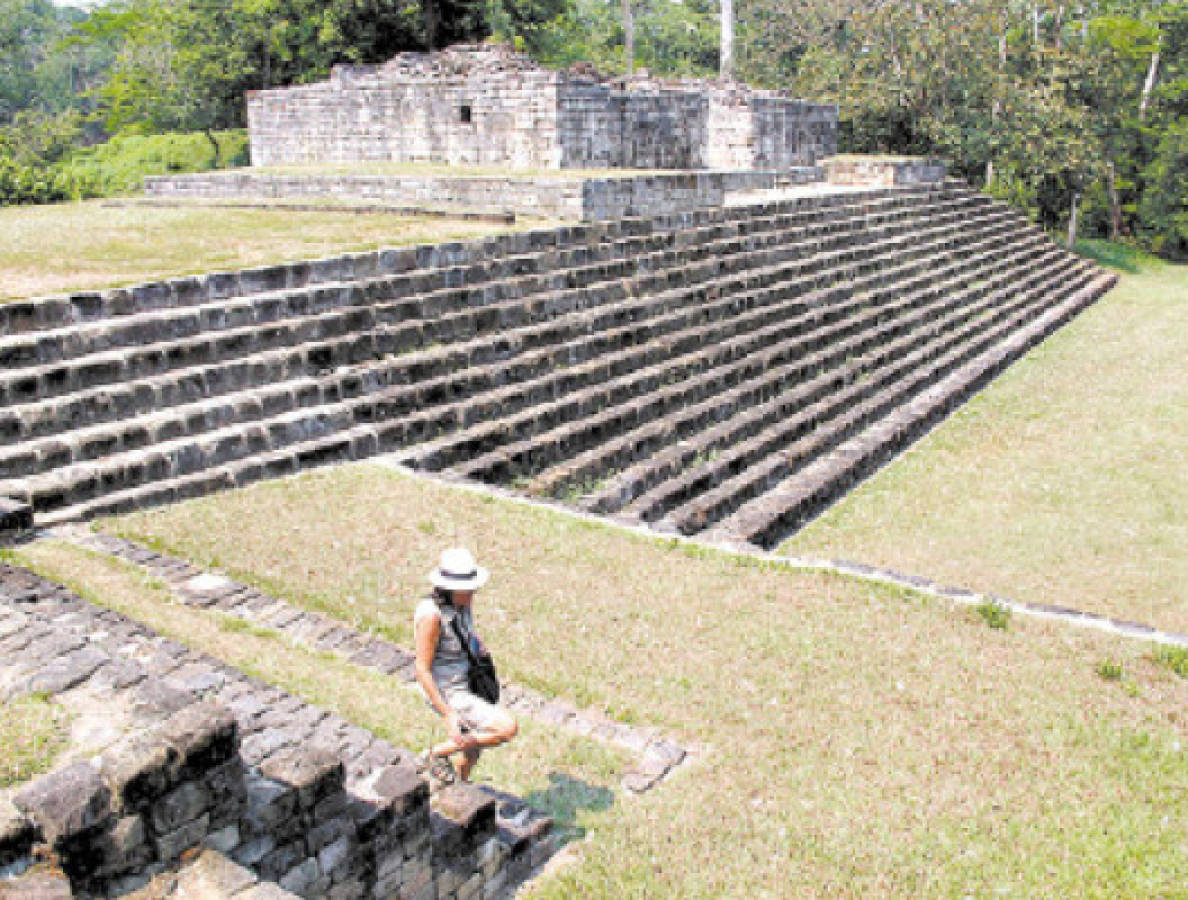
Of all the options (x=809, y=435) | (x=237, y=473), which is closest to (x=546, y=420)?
(x=237, y=473)

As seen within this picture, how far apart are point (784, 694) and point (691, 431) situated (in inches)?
202

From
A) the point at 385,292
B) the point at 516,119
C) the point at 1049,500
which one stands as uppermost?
the point at 516,119

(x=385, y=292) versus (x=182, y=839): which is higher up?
(x=385, y=292)

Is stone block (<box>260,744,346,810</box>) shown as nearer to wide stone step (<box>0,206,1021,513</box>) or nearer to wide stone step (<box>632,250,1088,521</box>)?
wide stone step (<box>0,206,1021,513</box>)

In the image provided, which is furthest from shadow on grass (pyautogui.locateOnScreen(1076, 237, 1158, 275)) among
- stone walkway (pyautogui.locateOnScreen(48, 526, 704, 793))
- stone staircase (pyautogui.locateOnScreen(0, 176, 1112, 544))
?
stone walkway (pyautogui.locateOnScreen(48, 526, 704, 793))

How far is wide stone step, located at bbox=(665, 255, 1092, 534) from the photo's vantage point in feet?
29.4

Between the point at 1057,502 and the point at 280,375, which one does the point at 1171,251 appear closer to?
the point at 1057,502

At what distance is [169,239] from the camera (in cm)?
1101

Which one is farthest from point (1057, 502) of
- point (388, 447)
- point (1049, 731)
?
point (388, 447)

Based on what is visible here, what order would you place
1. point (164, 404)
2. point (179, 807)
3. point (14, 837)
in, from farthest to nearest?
point (164, 404) → point (179, 807) → point (14, 837)

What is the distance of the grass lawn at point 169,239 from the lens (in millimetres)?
8844

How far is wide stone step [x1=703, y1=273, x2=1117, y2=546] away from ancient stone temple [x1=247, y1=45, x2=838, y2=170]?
22.8ft

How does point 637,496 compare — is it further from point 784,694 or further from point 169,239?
point 169,239

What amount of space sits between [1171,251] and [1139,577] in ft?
84.9
